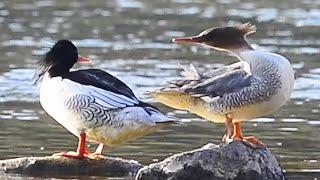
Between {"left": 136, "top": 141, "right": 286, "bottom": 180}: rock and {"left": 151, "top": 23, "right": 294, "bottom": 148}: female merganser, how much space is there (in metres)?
0.19

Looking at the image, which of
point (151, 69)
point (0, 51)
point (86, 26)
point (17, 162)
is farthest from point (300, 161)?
point (86, 26)

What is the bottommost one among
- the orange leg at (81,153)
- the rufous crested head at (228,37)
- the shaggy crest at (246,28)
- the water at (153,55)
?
the water at (153,55)

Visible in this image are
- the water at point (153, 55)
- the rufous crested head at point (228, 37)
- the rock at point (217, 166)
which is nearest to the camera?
the rock at point (217, 166)

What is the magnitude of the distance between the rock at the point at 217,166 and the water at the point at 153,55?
0.65 meters

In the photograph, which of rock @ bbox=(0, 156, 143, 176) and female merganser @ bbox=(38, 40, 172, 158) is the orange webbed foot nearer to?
female merganser @ bbox=(38, 40, 172, 158)

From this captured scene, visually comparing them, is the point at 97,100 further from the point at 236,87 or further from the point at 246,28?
the point at 246,28

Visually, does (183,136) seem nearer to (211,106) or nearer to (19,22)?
(211,106)

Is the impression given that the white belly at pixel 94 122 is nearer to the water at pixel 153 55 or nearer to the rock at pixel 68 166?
the rock at pixel 68 166

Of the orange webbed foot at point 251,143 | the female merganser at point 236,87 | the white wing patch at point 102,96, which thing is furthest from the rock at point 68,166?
the orange webbed foot at point 251,143

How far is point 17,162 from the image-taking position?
10883mm

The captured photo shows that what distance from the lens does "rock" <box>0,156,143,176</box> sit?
35.6 feet

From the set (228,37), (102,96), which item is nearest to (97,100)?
(102,96)

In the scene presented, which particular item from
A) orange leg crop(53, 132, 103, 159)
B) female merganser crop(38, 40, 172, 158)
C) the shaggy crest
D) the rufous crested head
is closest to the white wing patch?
female merganser crop(38, 40, 172, 158)

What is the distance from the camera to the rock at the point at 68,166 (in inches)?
427
